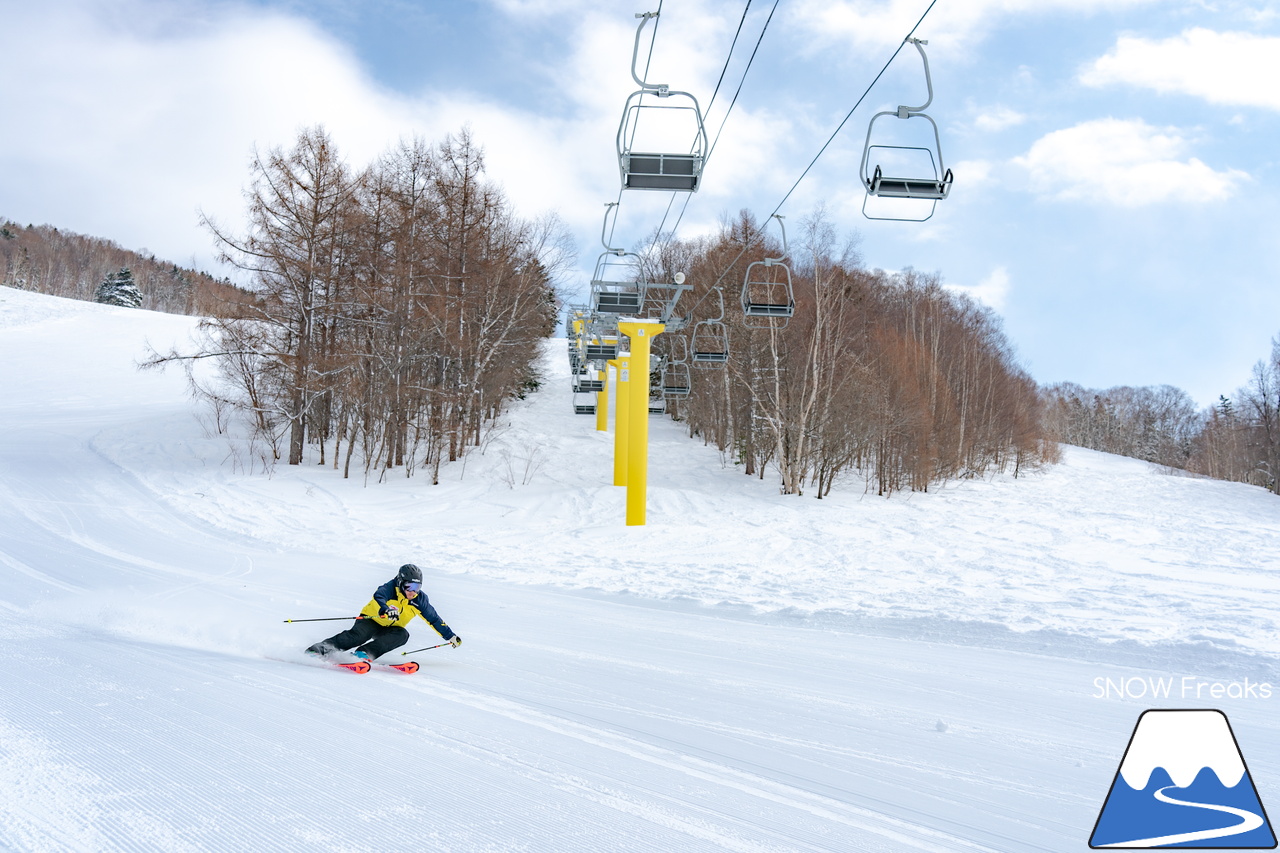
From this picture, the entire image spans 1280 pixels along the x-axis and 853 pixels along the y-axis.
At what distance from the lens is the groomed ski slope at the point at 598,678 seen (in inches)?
132

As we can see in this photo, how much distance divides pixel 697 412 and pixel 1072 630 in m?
27.4

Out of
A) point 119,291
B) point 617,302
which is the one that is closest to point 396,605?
point 617,302

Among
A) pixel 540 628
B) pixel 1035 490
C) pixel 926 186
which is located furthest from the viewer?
pixel 1035 490

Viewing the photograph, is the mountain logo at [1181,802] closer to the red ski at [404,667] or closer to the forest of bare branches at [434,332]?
the red ski at [404,667]

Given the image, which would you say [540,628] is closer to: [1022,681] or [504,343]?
[1022,681]

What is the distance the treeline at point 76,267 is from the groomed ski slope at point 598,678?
7605 centimetres

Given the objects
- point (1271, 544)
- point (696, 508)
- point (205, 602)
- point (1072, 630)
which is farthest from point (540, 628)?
point (1271, 544)

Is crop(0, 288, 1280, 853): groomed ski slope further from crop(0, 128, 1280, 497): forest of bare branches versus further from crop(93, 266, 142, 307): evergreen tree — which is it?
crop(93, 266, 142, 307): evergreen tree

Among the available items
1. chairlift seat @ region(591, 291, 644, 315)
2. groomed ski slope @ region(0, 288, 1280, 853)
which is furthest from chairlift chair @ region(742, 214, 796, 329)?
groomed ski slope @ region(0, 288, 1280, 853)

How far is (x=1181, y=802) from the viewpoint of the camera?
3160 millimetres

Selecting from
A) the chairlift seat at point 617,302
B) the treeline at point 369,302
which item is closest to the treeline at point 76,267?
the treeline at point 369,302

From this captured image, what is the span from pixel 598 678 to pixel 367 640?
214 cm

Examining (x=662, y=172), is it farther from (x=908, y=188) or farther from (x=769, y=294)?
(x=769, y=294)

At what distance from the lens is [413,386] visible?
19.3m
